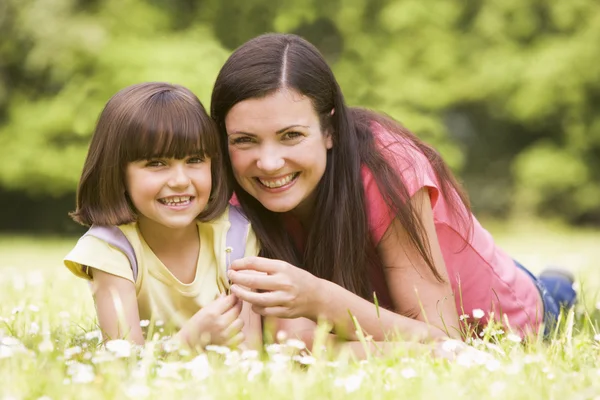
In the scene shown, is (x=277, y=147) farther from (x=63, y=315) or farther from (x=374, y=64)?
(x=374, y=64)

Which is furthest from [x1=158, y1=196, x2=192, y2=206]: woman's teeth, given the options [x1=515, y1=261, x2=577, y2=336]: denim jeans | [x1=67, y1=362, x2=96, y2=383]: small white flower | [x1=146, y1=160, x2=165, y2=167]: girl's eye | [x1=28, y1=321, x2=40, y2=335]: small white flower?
[x1=515, y1=261, x2=577, y2=336]: denim jeans

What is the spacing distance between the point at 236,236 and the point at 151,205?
0.38 m

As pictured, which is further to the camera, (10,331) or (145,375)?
(10,331)

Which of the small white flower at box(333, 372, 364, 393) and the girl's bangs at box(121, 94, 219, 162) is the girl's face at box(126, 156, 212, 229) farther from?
the small white flower at box(333, 372, 364, 393)

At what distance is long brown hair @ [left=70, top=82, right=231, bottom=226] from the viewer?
2602 millimetres

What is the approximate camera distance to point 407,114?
485 inches

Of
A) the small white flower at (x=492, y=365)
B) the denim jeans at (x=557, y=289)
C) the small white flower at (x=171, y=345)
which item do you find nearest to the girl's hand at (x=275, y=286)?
the small white flower at (x=171, y=345)

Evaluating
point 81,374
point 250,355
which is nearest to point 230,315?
point 250,355

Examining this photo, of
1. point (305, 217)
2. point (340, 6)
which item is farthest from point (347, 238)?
point (340, 6)

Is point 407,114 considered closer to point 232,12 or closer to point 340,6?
point 340,6

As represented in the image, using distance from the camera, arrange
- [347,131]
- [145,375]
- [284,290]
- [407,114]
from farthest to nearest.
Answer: [407,114] < [347,131] < [284,290] < [145,375]

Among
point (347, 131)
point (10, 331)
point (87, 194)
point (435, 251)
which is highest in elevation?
point (347, 131)

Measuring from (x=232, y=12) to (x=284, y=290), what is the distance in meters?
9.55

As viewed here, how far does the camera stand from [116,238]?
267cm
